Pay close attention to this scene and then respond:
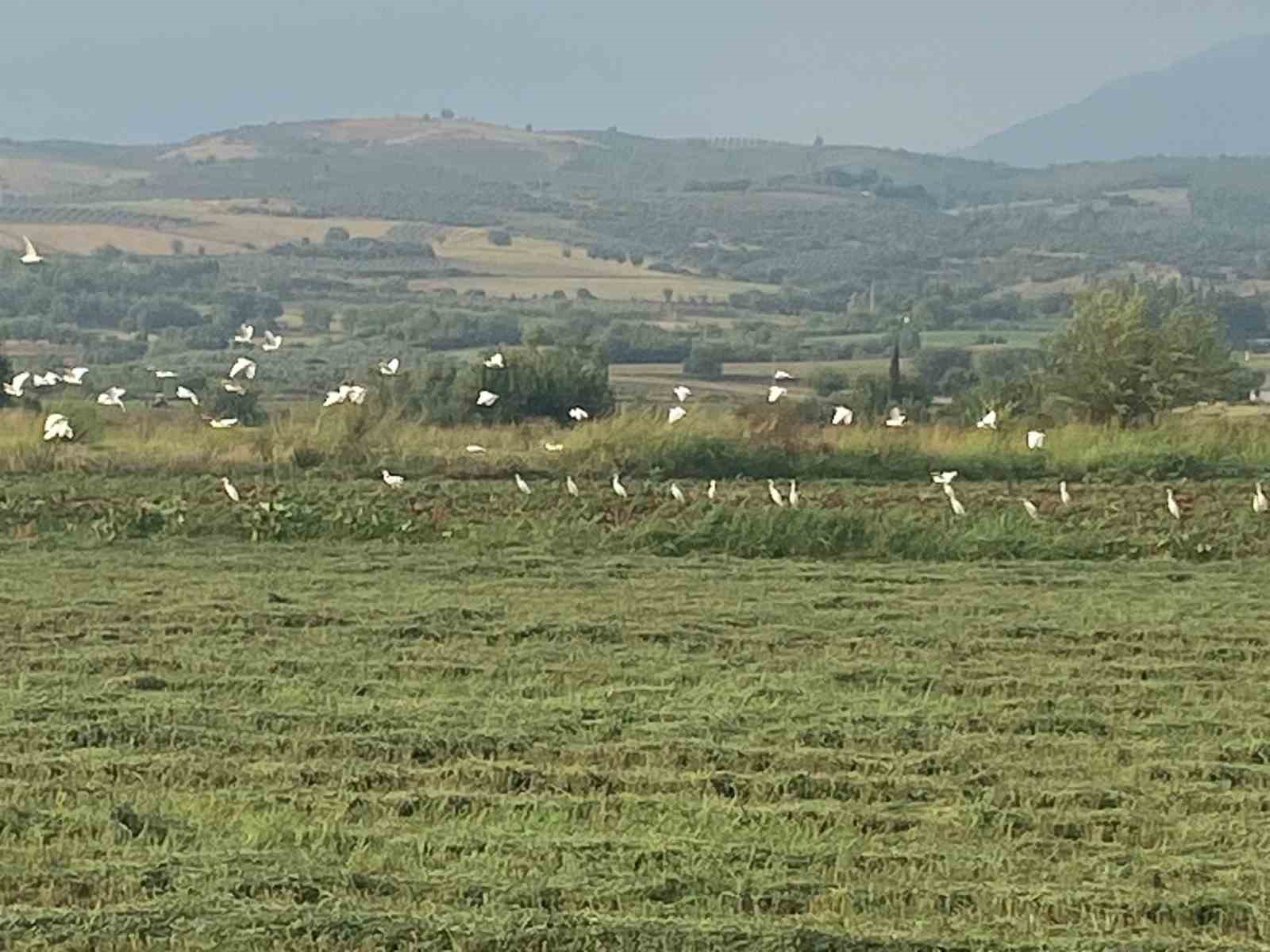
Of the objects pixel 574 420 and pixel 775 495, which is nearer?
pixel 775 495

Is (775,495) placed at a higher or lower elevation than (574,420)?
higher

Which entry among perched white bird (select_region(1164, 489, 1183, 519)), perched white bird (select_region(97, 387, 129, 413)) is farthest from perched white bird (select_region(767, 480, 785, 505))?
perched white bird (select_region(97, 387, 129, 413))

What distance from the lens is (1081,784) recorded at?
32.5 feet

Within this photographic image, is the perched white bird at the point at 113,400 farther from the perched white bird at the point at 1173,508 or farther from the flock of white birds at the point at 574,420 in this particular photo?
the perched white bird at the point at 1173,508

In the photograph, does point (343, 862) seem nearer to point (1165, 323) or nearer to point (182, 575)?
point (182, 575)

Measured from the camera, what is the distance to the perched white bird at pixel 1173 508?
20812mm

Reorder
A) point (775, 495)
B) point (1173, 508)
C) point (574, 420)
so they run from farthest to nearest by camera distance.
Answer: point (574, 420)
point (775, 495)
point (1173, 508)

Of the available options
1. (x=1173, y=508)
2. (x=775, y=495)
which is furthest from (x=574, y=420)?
(x=1173, y=508)

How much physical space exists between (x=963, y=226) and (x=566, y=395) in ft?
331

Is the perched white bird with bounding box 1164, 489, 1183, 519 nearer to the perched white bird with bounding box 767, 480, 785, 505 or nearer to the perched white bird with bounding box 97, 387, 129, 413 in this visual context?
the perched white bird with bounding box 767, 480, 785, 505

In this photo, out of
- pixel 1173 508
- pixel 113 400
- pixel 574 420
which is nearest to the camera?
pixel 1173 508

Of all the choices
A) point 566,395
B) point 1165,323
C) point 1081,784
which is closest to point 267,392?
point 566,395

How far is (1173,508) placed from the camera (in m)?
20.8

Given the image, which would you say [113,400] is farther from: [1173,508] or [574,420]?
[1173,508]
